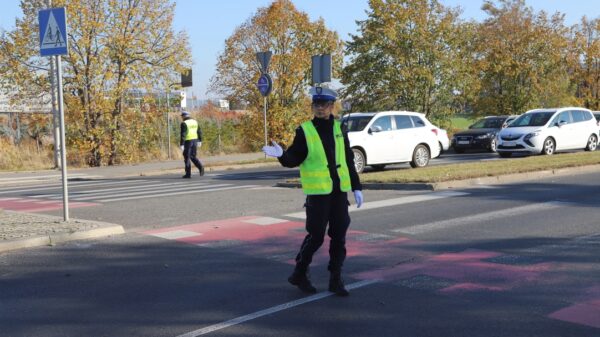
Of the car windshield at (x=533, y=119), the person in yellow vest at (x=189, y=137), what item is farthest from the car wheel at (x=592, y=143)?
the person in yellow vest at (x=189, y=137)

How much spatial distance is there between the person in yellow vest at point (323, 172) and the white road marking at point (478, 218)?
121 inches

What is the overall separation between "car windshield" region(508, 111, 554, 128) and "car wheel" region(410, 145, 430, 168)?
17.1ft

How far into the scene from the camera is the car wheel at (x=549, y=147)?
69.8 ft

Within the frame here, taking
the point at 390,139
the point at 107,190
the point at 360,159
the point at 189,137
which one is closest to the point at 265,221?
the point at 107,190

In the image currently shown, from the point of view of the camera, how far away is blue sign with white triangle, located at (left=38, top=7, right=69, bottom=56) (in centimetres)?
886

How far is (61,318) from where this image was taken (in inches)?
196

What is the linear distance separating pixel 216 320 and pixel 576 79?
41.4m

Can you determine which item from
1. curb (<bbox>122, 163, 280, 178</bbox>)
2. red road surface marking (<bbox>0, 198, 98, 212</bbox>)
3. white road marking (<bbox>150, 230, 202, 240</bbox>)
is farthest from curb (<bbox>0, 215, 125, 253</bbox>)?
curb (<bbox>122, 163, 280, 178</bbox>)

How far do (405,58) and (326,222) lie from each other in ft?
87.5

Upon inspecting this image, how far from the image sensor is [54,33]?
8.91 metres

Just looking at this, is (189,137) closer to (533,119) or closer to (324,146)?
(533,119)

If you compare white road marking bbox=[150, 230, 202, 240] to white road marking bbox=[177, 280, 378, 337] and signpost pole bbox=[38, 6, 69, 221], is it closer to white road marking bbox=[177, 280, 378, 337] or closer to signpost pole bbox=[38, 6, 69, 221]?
signpost pole bbox=[38, 6, 69, 221]

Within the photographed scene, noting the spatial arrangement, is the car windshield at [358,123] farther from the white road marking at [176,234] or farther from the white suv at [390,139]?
the white road marking at [176,234]

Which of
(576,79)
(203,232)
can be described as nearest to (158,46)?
(203,232)
